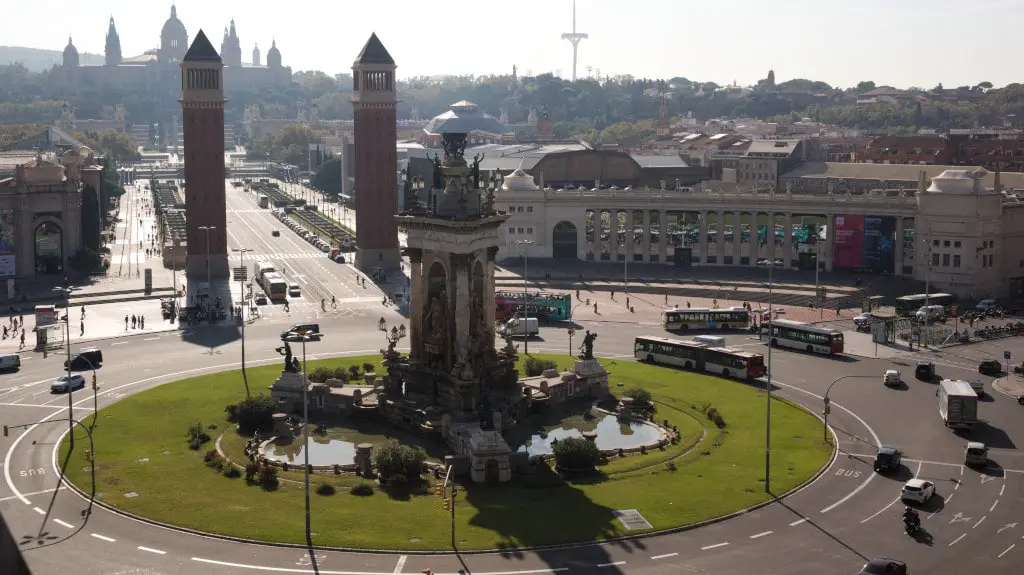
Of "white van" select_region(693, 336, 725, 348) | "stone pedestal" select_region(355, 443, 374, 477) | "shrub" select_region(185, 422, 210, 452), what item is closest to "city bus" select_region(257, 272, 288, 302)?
"white van" select_region(693, 336, 725, 348)

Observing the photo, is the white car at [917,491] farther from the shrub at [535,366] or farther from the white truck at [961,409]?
the shrub at [535,366]

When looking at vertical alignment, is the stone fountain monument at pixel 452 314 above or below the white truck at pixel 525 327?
above

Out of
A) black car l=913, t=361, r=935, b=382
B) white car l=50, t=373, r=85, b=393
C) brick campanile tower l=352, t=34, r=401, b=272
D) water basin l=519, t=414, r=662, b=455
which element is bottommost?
water basin l=519, t=414, r=662, b=455

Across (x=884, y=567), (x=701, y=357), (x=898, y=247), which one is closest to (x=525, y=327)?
(x=701, y=357)

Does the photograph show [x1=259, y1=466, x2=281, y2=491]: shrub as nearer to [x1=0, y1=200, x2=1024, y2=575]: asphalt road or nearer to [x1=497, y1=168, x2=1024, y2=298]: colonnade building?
[x1=0, y1=200, x2=1024, y2=575]: asphalt road

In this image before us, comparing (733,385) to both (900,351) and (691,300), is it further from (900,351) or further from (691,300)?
(691,300)

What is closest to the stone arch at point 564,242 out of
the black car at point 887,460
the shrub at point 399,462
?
the black car at point 887,460

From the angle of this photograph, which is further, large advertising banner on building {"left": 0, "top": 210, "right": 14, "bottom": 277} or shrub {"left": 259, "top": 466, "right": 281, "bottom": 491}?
large advertising banner on building {"left": 0, "top": 210, "right": 14, "bottom": 277}

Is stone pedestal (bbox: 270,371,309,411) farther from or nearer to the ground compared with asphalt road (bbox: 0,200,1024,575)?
farther from the ground
